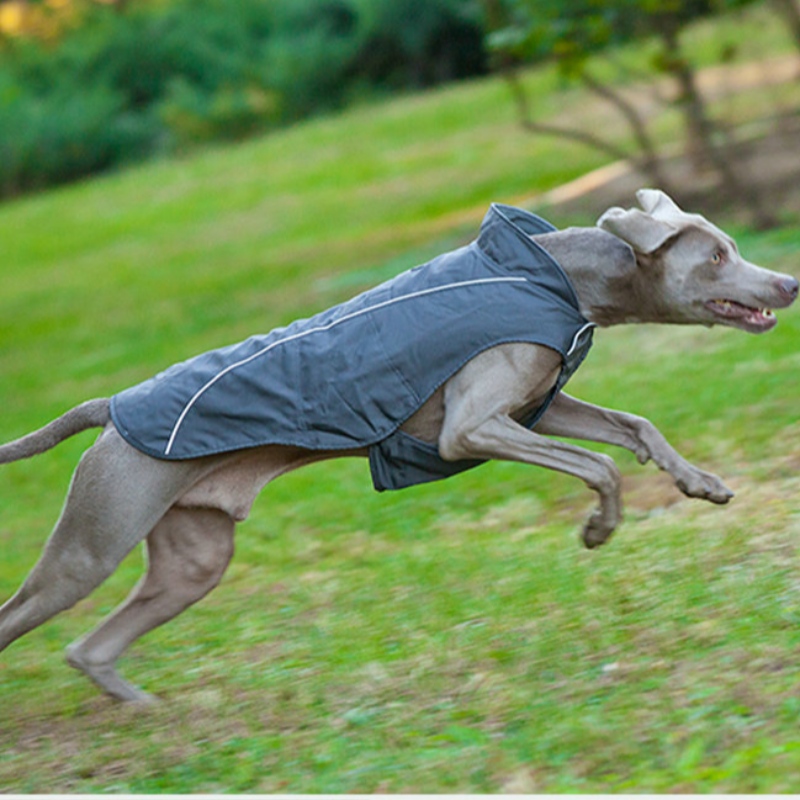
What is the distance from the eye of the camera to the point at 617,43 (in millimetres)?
14805

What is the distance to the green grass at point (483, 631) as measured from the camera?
4.94 m

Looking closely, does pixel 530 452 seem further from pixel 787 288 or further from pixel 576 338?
pixel 787 288

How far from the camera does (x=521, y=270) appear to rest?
5680 mm

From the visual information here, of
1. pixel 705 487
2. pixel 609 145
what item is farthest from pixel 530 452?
pixel 609 145

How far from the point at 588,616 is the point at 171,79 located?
33.1 meters

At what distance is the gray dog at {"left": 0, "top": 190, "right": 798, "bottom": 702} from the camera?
5.60 metres

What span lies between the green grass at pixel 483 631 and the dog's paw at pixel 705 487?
1.34 ft

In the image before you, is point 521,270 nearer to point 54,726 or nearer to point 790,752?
point 790,752

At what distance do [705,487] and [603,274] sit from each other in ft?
3.06

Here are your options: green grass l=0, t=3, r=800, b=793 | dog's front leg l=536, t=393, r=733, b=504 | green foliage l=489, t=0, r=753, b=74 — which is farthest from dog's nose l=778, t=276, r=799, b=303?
green foliage l=489, t=0, r=753, b=74

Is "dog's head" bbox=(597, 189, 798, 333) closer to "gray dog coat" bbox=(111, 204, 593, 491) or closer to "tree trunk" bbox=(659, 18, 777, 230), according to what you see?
"gray dog coat" bbox=(111, 204, 593, 491)

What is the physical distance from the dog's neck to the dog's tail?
1.95 metres

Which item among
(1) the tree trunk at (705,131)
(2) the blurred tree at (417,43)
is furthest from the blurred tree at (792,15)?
(2) the blurred tree at (417,43)

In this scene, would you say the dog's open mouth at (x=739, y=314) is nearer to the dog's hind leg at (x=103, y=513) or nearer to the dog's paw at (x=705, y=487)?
the dog's paw at (x=705, y=487)
